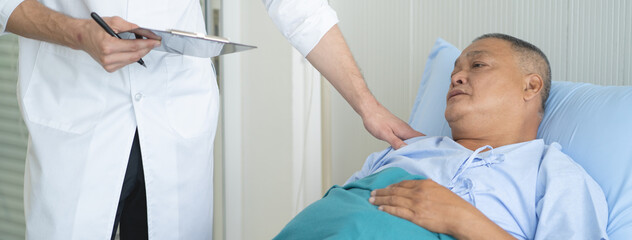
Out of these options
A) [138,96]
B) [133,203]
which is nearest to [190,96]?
[138,96]

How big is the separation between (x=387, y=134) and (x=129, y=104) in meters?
0.65

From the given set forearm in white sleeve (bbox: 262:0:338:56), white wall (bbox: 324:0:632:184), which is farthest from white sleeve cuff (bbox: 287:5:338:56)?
white wall (bbox: 324:0:632:184)

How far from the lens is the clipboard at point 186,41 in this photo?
118cm

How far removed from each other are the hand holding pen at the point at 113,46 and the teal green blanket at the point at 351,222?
1.52 feet

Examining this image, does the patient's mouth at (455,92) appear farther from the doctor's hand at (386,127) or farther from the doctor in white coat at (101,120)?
the doctor in white coat at (101,120)

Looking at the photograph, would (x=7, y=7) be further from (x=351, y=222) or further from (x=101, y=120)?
(x=351, y=222)

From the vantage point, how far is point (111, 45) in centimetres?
119

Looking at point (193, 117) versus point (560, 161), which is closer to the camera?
point (560, 161)

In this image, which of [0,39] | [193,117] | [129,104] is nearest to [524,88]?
[193,117]

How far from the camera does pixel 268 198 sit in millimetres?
2713

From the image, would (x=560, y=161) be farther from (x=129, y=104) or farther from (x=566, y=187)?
(x=129, y=104)

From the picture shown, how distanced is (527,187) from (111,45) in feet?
3.02

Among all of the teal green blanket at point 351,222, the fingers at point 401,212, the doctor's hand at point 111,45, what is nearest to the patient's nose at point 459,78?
the teal green blanket at point 351,222

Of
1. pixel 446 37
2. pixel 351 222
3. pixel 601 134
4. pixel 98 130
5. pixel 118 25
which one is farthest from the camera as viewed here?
pixel 446 37
